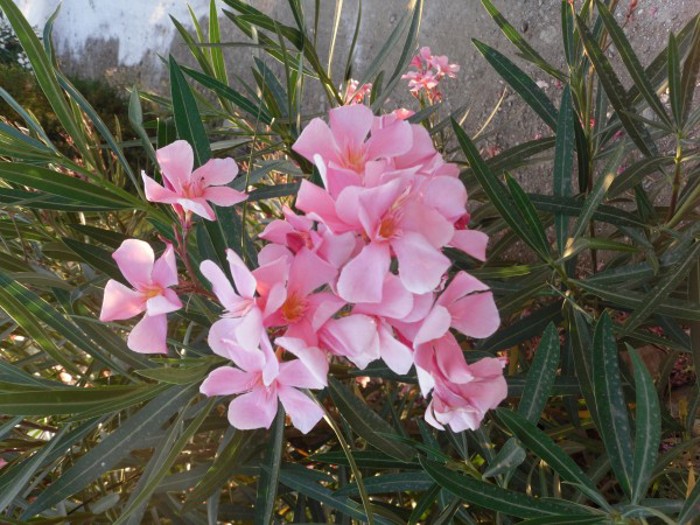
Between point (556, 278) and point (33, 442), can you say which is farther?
point (33, 442)

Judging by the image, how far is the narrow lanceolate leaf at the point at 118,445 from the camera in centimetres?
78

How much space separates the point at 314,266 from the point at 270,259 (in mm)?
47

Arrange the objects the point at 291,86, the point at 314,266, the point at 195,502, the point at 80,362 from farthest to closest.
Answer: the point at 80,362
the point at 291,86
the point at 195,502
the point at 314,266

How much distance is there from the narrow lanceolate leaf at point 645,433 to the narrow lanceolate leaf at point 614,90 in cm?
44

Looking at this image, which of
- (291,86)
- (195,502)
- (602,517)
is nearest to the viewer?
(602,517)

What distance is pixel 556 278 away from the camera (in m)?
0.93

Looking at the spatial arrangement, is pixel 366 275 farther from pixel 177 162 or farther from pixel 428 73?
pixel 428 73

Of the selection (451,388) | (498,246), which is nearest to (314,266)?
(451,388)

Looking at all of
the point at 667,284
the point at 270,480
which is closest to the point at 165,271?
the point at 270,480

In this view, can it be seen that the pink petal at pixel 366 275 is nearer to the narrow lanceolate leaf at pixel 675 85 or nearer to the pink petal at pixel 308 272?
the pink petal at pixel 308 272

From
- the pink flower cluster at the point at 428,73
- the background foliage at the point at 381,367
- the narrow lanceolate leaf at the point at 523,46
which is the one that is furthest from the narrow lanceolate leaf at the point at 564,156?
the pink flower cluster at the point at 428,73

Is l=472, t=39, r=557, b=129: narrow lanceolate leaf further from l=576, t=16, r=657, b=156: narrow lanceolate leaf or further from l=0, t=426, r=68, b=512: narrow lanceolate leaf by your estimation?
l=0, t=426, r=68, b=512: narrow lanceolate leaf

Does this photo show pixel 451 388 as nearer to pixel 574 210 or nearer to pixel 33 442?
pixel 574 210

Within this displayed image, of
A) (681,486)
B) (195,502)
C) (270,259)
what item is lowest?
(681,486)
